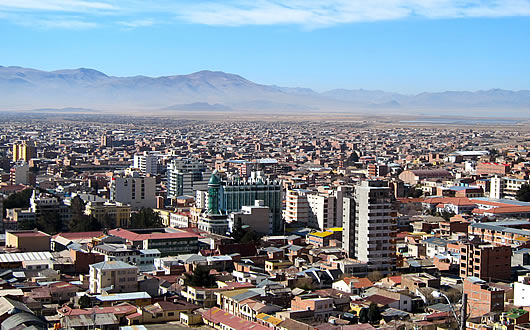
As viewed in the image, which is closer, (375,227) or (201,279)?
(201,279)

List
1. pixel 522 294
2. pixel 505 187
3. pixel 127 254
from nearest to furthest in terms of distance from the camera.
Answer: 1. pixel 522 294
2. pixel 127 254
3. pixel 505 187

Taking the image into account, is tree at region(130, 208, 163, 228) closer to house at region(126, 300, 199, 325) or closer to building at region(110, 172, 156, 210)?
building at region(110, 172, 156, 210)

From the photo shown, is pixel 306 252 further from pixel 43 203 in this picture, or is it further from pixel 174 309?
pixel 43 203

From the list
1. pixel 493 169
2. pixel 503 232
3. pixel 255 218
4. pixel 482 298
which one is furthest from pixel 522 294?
pixel 493 169

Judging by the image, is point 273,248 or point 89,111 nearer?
point 273,248

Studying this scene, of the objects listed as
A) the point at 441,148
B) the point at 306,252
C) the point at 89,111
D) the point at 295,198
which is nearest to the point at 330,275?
the point at 306,252

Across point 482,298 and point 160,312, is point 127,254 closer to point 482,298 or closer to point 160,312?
point 160,312
